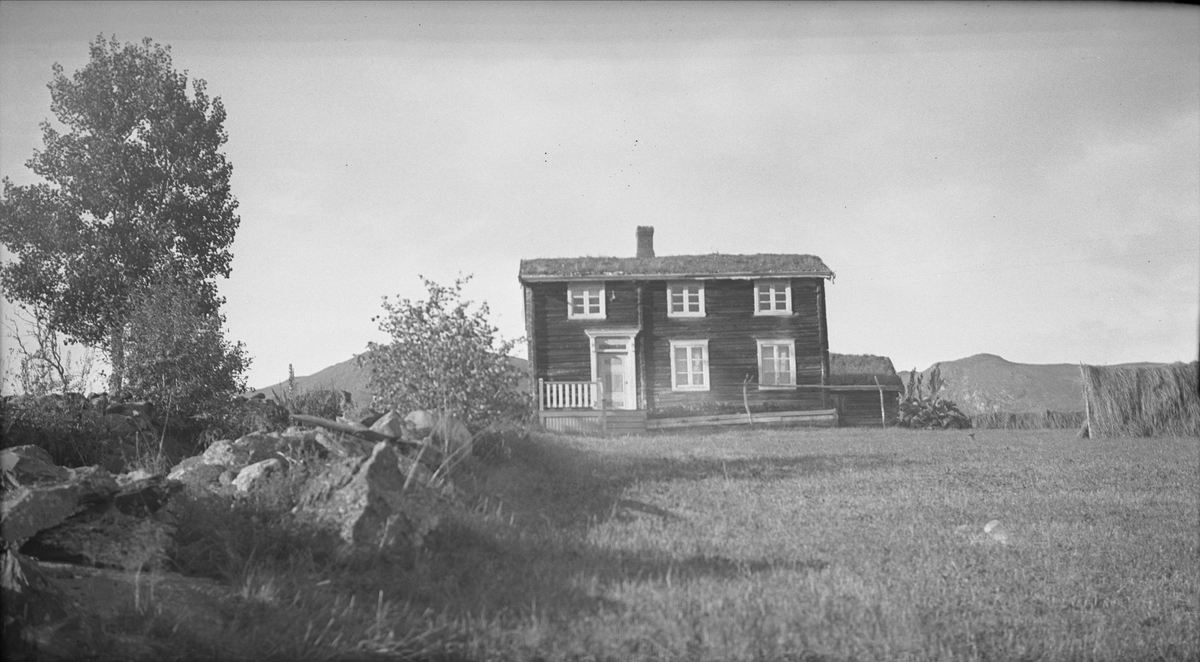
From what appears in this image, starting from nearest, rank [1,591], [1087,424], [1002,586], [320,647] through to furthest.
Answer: [1,591], [320,647], [1002,586], [1087,424]

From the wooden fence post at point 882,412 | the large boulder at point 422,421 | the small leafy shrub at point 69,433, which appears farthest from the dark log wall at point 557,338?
the large boulder at point 422,421

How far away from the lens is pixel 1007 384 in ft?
160

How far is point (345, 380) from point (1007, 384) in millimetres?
44563

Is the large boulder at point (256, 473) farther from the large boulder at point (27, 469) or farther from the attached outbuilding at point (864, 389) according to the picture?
the attached outbuilding at point (864, 389)

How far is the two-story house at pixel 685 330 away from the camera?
29766 mm

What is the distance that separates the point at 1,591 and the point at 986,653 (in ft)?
24.2

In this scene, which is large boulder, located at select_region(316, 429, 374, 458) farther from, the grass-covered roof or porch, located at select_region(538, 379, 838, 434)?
the grass-covered roof

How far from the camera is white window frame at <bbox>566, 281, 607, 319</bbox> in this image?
29938mm

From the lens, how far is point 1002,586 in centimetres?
858

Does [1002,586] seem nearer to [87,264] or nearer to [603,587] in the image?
[603,587]

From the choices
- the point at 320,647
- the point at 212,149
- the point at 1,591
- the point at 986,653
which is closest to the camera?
the point at 1,591

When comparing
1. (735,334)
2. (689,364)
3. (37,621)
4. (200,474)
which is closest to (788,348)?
(735,334)

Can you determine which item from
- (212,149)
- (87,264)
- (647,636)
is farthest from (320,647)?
(212,149)

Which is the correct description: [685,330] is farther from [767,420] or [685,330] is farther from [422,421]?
[422,421]
